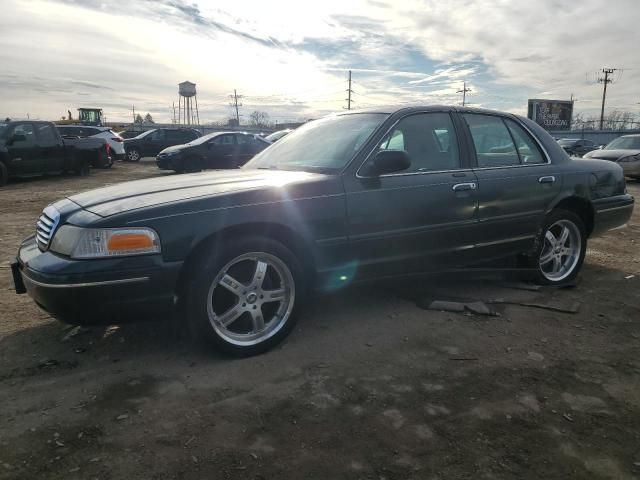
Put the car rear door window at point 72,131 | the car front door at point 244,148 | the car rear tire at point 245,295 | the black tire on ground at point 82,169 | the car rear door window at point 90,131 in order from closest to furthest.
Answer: the car rear tire at point 245,295, the black tire on ground at point 82,169, the car front door at point 244,148, the car rear door window at point 72,131, the car rear door window at point 90,131

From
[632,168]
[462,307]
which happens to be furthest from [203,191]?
[632,168]

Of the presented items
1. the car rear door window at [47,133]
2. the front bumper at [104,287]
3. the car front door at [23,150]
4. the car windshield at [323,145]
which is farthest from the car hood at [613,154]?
the car front door at [23,150]

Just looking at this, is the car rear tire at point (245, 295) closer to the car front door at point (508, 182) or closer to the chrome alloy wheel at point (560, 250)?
the car front door at point (508, 182)

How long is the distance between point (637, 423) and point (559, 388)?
42 centimetres

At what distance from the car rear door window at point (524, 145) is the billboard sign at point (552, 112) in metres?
60.9

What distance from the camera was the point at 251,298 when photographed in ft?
10.6

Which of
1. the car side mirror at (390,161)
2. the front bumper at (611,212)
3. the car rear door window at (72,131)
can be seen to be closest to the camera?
the car side mirror at (390,161)

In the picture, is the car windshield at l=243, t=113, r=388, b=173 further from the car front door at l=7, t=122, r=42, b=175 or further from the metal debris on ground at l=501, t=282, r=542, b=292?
the car front door at l=7, t=122, r=42, b=175

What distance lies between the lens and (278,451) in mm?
2295

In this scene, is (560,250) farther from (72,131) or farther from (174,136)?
(174,136)

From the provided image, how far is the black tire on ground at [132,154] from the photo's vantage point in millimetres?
23281

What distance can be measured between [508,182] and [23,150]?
13.7 meters

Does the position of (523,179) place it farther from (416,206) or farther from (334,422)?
(334,422)

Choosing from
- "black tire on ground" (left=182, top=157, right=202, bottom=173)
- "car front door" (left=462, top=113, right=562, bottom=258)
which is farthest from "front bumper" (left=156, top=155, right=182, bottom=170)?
"car front door" (left=462, top=113, right=562, bottom=258)
